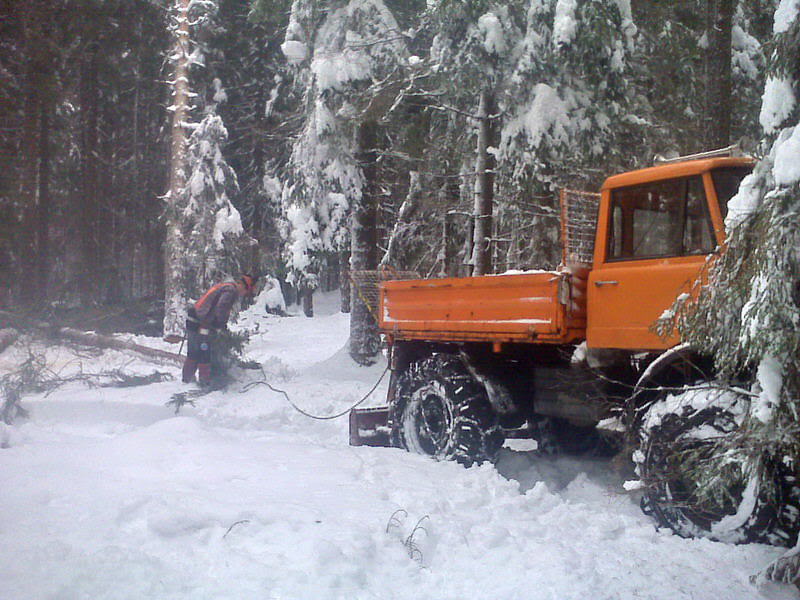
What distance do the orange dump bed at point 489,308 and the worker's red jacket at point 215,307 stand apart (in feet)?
12.4

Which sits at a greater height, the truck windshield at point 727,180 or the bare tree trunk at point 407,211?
the bare tree trunk at point 407,211

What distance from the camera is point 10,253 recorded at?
79.6 feet

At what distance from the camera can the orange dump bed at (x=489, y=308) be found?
641 cm

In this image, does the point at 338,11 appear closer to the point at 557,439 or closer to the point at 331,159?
the point at 331,159

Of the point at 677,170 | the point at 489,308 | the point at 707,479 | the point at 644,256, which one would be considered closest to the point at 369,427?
the point at 489,308

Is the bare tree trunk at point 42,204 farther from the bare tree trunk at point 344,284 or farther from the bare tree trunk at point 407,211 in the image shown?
the bare tree trunk at point 407,211

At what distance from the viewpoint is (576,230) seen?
22.2 feet

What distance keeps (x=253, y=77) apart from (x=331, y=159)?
16516 mm

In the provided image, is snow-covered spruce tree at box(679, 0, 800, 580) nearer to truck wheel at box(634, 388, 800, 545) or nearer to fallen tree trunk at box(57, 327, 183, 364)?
truck wheel at box(634, 388, 800, 545)

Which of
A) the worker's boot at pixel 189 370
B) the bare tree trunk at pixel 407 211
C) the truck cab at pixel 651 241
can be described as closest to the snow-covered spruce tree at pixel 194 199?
the bare tree trunk at pixel 407 211

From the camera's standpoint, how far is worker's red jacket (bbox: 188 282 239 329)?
37.7 ft

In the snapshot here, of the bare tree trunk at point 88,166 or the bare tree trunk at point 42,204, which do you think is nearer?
the bare tree trunk at point 42,204

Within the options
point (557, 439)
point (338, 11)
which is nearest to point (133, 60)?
point (338, 11)

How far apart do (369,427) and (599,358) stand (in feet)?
10.3
